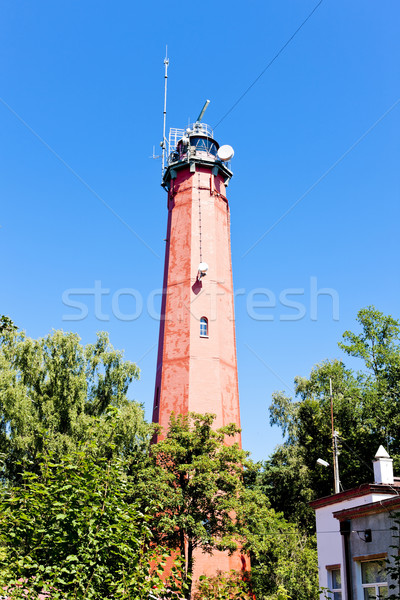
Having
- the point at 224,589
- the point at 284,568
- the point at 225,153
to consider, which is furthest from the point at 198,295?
the point at 224,589

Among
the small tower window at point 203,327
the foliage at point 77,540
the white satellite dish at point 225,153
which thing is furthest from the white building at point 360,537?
the white satellite dish at point 225,153

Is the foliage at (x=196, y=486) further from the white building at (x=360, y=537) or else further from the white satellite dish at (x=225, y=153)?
the white satellite dish at (x=225, y=153)

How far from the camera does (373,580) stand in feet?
46.4

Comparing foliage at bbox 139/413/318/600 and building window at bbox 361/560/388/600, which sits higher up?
foliage at bbox 139/413/318/600

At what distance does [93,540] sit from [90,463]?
1170 millimetres

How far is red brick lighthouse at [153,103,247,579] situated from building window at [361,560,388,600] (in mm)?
13475

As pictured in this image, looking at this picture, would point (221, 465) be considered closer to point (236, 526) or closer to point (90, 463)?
point (236, 526)

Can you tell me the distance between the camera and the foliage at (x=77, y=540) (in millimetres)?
7688

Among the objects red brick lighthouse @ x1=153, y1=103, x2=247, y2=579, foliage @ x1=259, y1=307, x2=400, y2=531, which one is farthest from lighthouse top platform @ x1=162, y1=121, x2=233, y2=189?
foliage @ x1=259, y1=307, x2=400, y2=531

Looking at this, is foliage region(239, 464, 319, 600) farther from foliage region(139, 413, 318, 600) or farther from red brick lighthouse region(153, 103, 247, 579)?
foliage region(139, 413, 318, 600)

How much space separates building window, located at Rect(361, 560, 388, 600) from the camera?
13.7 m

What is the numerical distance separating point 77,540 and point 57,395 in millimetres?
23773

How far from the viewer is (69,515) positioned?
802 centimetres

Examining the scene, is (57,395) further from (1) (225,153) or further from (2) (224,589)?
(2) (224,589)
